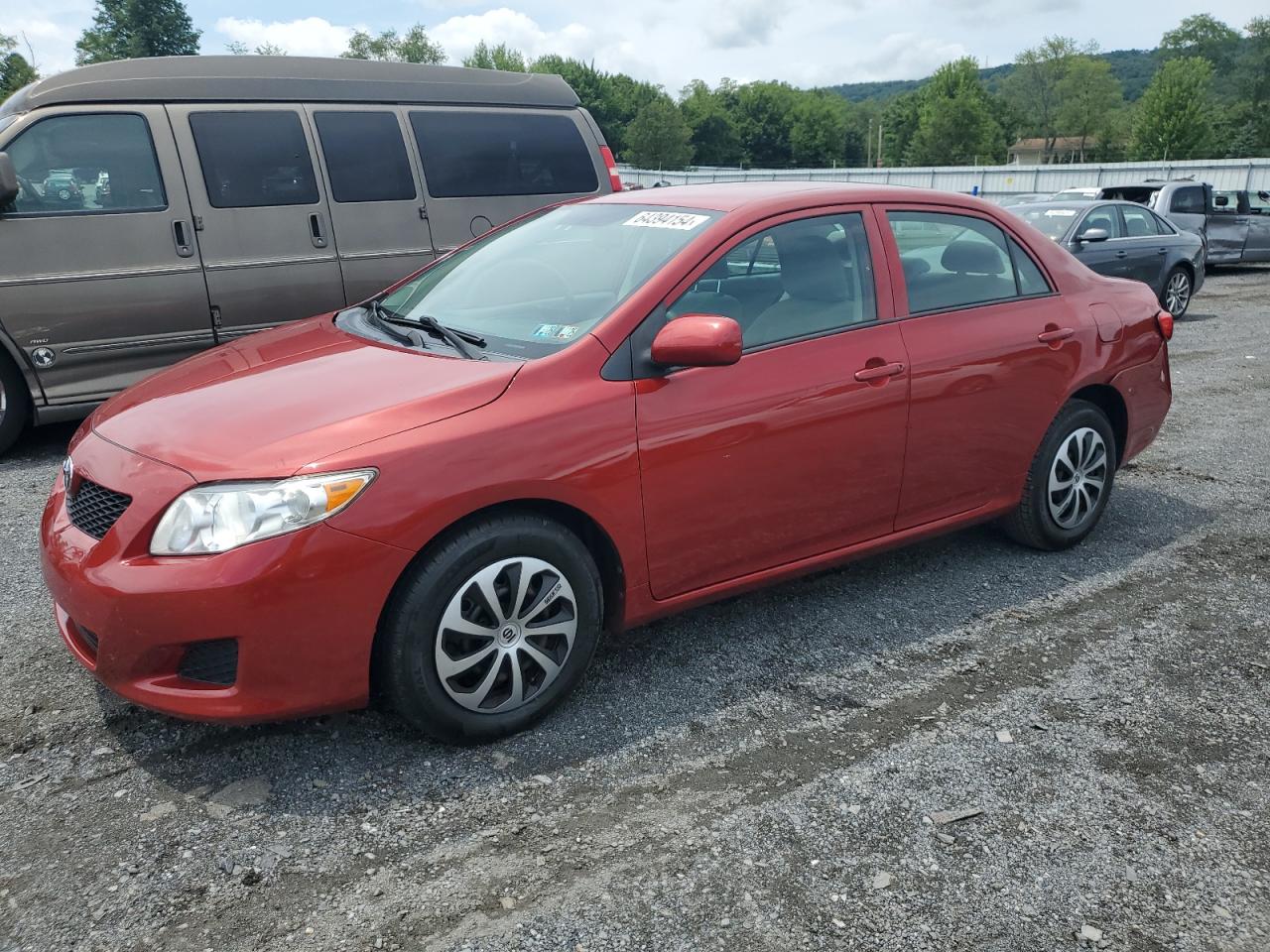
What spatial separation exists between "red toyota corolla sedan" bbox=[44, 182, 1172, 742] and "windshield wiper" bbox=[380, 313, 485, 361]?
19 mm

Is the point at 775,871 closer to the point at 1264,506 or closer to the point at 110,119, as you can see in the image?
the point at 1264,506

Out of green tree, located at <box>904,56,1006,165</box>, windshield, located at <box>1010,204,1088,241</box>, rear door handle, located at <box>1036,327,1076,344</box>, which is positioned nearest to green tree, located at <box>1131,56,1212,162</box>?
green tree, located at <box>904,56,1006,165</box>

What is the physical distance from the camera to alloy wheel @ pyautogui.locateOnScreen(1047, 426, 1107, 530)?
4473 mm

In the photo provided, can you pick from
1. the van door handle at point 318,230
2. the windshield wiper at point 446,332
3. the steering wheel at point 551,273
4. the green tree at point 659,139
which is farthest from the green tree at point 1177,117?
the windshield wiper at point 446,332

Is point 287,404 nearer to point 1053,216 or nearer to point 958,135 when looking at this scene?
point 1053,216

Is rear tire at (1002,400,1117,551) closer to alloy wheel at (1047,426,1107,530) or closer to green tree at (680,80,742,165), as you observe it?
alloy wheel at (1047,426,1107,530)

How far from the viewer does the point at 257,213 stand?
652cm

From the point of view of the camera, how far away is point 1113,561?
4578 mm

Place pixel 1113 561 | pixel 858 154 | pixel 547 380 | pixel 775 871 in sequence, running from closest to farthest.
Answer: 1. pixel 775 871
2. pixel 547 380
3. pixel 1113 561
4. pixel 858 154

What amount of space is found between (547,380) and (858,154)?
152112mm

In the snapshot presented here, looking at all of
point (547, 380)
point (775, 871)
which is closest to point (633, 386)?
point (547, 380)

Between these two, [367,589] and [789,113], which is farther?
[789,113]

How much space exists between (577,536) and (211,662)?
109 cm

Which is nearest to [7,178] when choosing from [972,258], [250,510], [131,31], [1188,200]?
[250,510]
